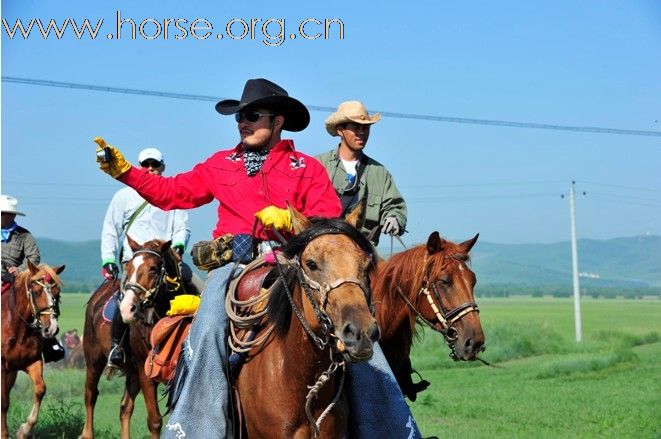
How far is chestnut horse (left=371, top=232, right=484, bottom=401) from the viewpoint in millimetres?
8133

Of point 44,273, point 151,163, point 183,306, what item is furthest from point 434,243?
point 44,273

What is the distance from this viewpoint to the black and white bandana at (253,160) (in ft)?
23.4

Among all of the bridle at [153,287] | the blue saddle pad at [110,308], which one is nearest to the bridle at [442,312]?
the bridle at [153,287]

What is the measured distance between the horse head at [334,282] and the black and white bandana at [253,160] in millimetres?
Answer: 1249

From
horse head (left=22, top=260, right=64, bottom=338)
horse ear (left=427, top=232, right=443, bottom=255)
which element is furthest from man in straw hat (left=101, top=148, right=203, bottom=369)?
horse ear (left=427, top=232, right=443, bottom=255)

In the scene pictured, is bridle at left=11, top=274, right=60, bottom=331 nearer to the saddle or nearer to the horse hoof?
the horse hoof

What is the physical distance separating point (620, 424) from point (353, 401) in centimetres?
915

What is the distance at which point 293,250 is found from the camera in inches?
232

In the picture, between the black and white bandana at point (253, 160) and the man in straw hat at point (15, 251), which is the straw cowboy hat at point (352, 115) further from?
the man in straw hat at point (15, 251)

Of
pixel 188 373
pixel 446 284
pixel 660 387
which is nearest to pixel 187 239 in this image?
pixel 446 284

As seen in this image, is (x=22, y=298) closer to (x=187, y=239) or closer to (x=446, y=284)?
→ (x=187, y=239)

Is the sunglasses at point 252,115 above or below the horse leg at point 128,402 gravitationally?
above

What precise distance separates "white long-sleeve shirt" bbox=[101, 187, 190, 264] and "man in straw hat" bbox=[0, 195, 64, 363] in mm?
2416

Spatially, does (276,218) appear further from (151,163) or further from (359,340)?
→ (151,163)
